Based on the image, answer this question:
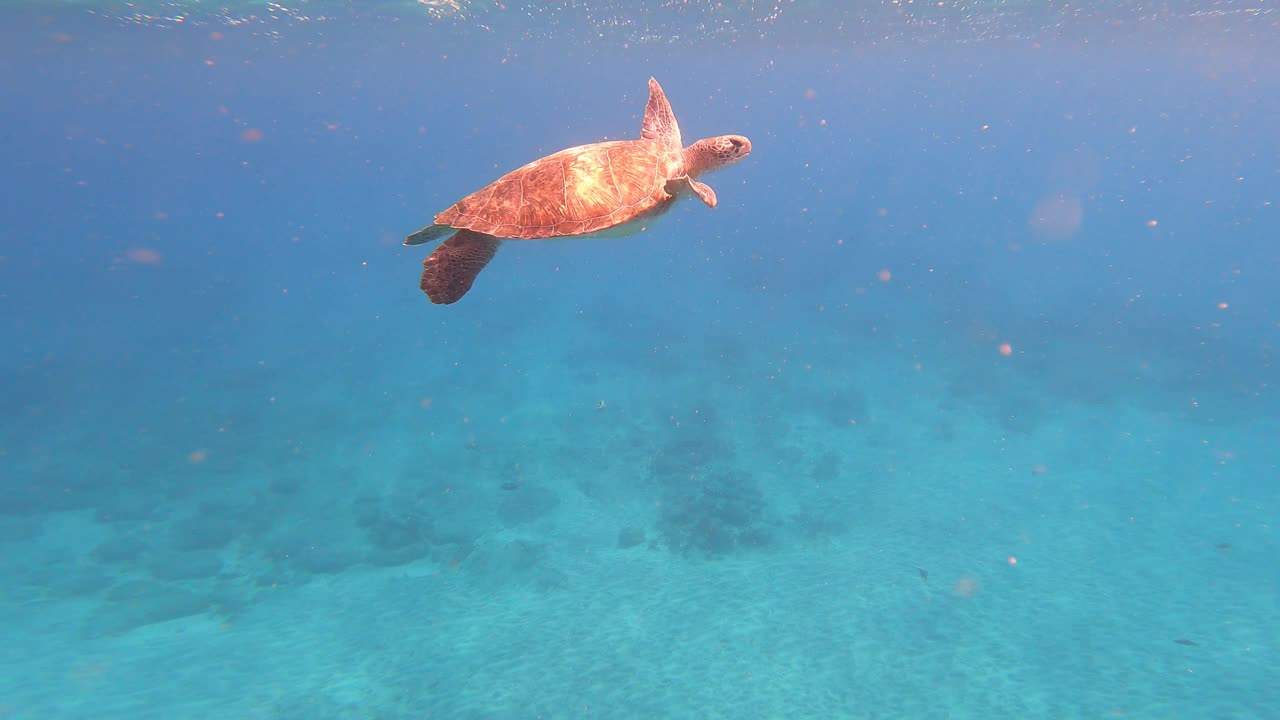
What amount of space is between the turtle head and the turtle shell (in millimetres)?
1136

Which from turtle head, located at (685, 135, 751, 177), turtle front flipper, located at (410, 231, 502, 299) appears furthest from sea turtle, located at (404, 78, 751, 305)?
turtle head, located at (685, 135, 751, 177)

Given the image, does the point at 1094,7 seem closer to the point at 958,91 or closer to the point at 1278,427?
the point at 1278,427

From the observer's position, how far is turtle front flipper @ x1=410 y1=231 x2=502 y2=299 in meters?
5.07

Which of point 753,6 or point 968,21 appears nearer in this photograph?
point 753,6

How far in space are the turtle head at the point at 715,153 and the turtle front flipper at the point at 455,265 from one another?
2923 mm

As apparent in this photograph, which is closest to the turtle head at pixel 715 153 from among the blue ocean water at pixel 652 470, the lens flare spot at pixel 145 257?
the blue ocean water at pixel 652 470

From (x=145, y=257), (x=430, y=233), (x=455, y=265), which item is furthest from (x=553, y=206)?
(x=145, y=257)

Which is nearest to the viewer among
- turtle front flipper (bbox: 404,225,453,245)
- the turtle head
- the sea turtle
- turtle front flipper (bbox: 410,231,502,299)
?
turtle front flipper (bbox: 410,231,502,299)

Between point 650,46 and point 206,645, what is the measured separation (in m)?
36.5

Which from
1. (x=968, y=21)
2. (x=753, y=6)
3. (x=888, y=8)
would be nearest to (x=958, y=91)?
(x=968, y=21)

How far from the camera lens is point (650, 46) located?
112ft

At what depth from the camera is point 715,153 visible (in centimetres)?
696

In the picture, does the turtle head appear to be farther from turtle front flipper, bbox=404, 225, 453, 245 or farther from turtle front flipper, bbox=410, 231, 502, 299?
turtle front flipper, bbox=404, 225, 453, 245

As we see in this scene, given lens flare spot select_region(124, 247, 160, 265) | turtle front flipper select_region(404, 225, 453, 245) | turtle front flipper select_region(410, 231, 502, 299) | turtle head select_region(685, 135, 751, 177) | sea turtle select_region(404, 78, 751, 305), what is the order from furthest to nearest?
lens flare spot select_region(124, 247, 160, 265)
turtle head select_region(685, 135, 751, 177)
turtle front flipper select_region(404, 225, 453, 245)
sea turtle select_region(404, 78, 751, 305)
turtle front flipper select_region(410, 231, 502, 299)
